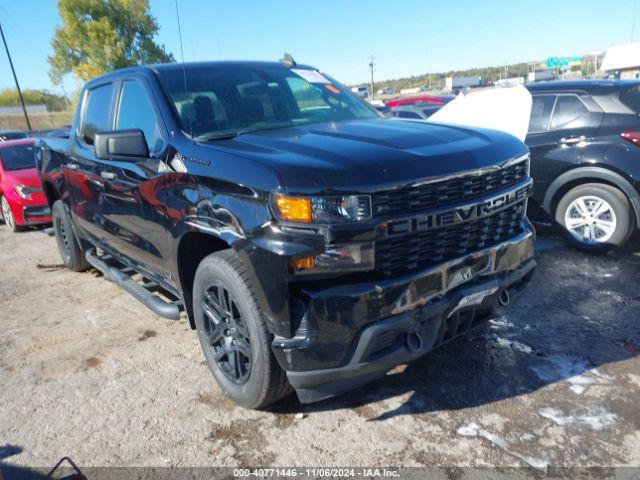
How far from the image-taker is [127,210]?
12.6 ft

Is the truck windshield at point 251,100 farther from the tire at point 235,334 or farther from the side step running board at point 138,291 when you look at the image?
the side step running board at point 138,291

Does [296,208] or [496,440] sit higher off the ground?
[296,208]

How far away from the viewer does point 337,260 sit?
8.08 feet

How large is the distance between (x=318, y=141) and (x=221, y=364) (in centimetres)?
141

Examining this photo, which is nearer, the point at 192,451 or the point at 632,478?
the point at 632,478

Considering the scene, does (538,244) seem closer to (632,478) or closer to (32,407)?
(632,478)

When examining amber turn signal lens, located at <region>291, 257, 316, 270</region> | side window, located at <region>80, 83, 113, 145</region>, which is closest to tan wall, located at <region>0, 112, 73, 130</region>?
side window, located at <region>80, 83, 113, 145</region>

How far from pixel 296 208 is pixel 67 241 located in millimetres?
4277

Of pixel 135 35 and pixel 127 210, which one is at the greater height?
pixel 135 35

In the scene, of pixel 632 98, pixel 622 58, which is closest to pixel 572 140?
pixel 632 98

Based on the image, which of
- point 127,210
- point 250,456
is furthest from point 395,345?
point 127,210

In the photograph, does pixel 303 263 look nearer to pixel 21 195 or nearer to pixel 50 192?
pixel 50 192

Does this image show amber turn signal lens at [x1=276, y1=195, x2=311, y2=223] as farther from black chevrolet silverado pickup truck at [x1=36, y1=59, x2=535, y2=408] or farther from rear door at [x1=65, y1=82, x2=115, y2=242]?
rear door at [x1=65, y1=82, x2=115, y2=242]

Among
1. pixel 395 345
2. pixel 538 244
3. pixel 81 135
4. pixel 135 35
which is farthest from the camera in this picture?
pixel 135 35
